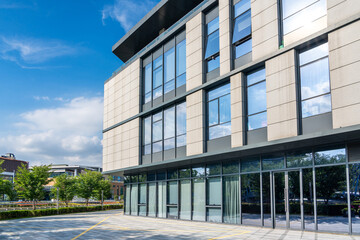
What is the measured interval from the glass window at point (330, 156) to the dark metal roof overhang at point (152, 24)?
14.6 meters

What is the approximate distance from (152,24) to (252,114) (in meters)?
13.9

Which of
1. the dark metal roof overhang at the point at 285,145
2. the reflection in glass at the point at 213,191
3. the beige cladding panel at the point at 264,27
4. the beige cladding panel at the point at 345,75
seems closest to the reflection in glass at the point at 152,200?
the dark metal roof overhang at the point at 285,145

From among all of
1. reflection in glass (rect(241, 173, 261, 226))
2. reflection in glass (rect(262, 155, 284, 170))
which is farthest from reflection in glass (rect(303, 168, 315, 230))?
reflection in glass (rect(241, 173, 261, 226))

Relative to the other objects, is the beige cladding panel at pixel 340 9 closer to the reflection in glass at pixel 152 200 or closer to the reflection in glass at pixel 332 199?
the reflection in glass at pixel 332 199

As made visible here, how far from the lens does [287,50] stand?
15.7 meters

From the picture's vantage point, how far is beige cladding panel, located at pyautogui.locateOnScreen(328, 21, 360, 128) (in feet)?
42.4

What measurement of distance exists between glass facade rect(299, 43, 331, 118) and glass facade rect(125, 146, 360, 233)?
1990 mm

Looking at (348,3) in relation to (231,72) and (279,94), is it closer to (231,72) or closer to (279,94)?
(279,94)

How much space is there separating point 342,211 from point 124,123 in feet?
64.8

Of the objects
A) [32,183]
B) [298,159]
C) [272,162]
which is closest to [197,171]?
[272,162]

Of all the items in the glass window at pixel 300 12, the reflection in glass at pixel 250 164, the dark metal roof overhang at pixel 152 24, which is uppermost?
the dark metal roof overhang at pixel 152 24

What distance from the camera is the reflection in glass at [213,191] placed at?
811 inches

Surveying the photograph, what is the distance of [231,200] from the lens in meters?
19.6

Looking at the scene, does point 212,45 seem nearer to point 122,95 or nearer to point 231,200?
point 231,200
